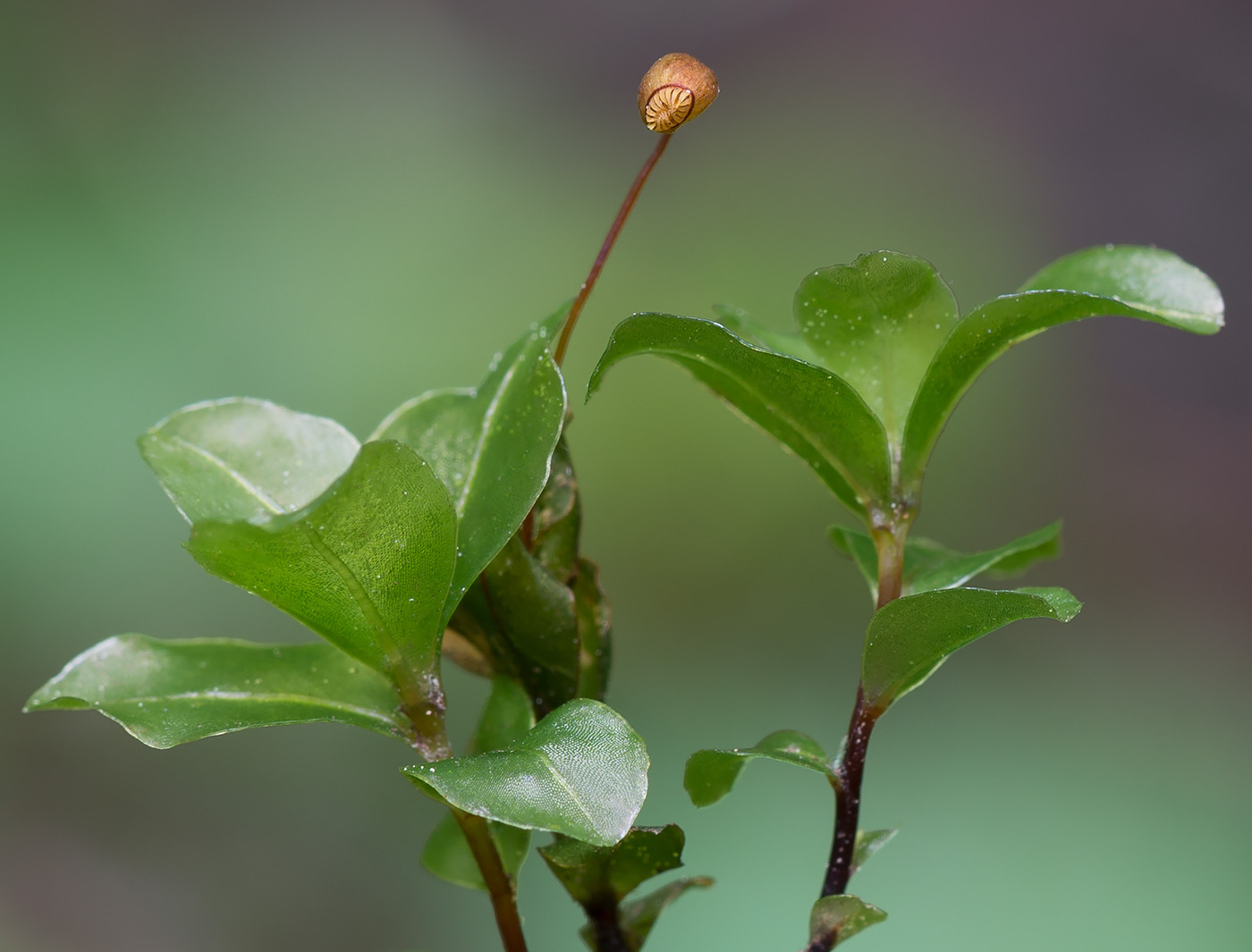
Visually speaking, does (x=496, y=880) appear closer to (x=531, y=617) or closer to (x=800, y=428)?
(x=531, y=617)

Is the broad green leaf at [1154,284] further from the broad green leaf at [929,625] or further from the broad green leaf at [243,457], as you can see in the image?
the broad green leaf at [243,457]

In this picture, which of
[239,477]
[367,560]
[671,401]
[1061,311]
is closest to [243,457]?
[239,477]

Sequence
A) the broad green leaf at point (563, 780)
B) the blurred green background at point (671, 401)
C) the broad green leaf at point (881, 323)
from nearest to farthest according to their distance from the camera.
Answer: the broad green leaf at point (563, 780)
the broad green leaf at point (881, 323)
the blurred green background at point (671, 401)

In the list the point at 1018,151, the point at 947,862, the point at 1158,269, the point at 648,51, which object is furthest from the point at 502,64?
the point at 1158,269

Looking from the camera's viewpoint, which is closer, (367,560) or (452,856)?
(367,560)

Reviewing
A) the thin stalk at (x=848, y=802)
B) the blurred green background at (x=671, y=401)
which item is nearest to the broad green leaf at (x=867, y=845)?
the thin stalk at (x=848, y=802)

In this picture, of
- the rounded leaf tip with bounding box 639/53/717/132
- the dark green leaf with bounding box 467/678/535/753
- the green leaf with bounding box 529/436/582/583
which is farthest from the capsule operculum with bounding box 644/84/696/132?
the dark green leaf with bounding box 467/678/535/753

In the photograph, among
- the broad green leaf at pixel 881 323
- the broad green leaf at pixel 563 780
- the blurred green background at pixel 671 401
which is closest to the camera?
the broad green leaf at pixel 563 780
